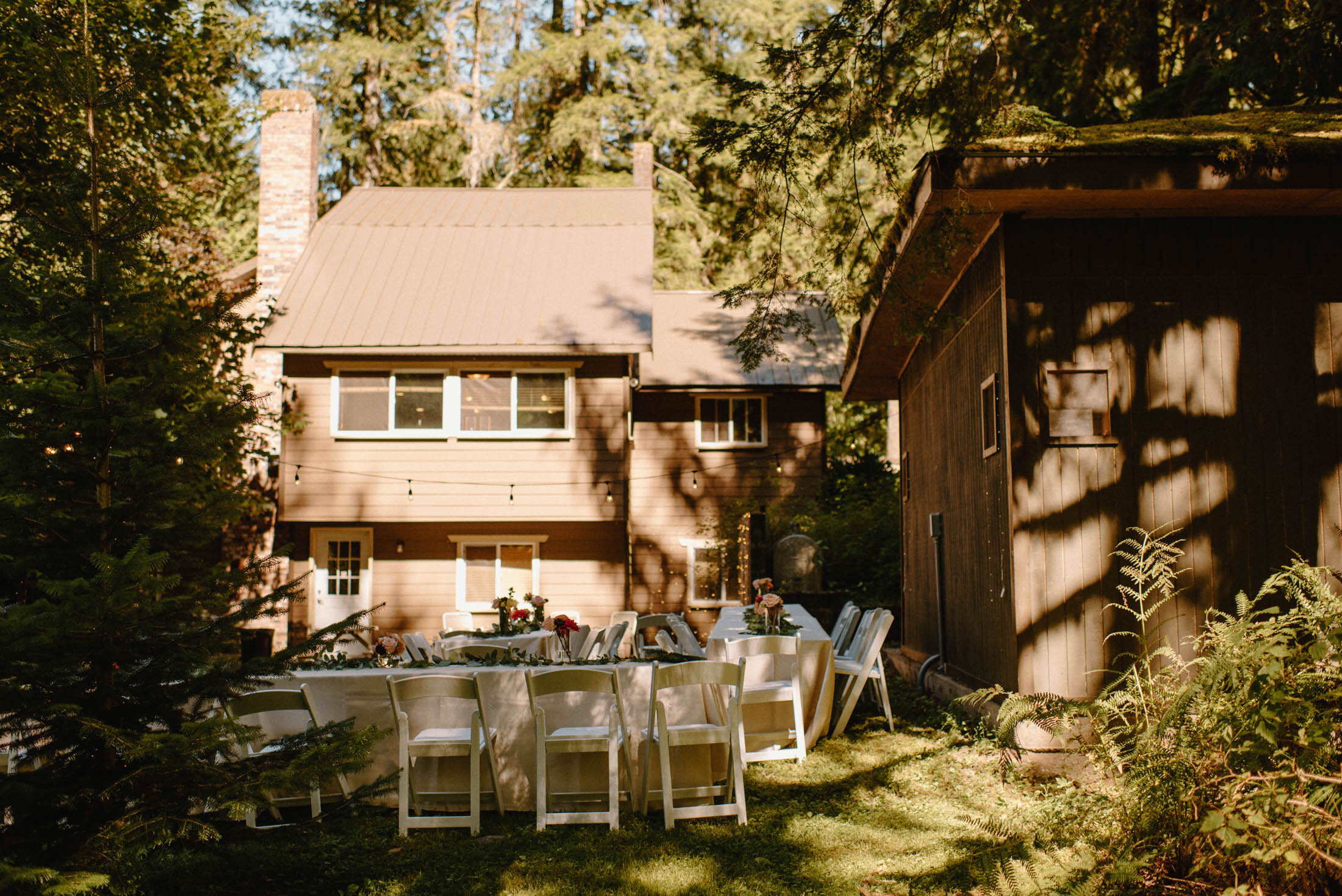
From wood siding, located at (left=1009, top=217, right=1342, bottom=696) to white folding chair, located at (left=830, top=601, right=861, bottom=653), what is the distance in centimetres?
441

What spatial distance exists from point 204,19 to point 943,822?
1449 cm

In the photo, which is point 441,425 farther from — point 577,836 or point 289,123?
point 577,836

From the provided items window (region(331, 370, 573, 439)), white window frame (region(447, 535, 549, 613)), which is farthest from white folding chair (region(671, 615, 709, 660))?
white window frame (region(447, 535, 549, 613))

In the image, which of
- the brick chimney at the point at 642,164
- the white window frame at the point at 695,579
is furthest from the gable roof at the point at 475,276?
the white window frame at the point at 695,579

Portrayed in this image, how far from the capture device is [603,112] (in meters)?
26.8

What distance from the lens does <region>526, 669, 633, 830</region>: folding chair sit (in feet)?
19.2

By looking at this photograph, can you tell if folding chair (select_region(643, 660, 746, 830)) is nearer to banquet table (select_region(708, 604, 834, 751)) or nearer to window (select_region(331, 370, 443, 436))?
banquet table (select_region(708, 604, 834, 751))

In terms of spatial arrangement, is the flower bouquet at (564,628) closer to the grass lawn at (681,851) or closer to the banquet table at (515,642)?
the banquet table at (515,642)

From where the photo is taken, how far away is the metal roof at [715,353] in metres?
20.0

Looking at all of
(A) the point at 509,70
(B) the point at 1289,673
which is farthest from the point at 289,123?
(B) the point at 1289,673

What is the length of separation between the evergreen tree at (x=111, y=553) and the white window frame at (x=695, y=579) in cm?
1538

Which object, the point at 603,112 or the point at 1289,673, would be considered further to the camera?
the point at 603,112

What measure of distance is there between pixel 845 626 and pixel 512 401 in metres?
8.05

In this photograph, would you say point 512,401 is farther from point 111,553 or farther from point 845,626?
point 111,553
